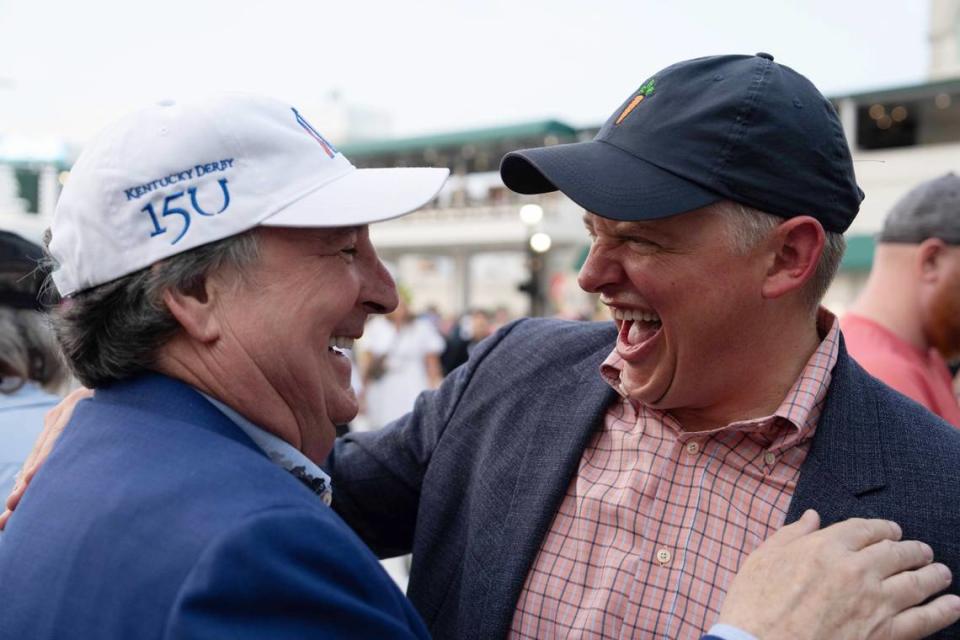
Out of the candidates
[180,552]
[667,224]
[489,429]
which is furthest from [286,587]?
[667,224]

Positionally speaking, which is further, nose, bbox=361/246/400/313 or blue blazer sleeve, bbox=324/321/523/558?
blue blazer sleeve, bbox=324/321/523/558

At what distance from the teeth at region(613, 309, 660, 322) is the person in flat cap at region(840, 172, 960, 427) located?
145cm

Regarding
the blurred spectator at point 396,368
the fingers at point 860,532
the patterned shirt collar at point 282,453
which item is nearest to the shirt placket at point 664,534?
the fingers at point 860,532

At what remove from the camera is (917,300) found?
2977 millimetres

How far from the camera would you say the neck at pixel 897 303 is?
117 inches

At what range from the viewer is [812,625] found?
1286 mm

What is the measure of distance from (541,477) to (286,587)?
0.82 metres

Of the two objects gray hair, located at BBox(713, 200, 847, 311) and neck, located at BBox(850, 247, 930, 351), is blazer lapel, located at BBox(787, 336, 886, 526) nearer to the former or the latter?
gray hair, located at BBox(713, 200, 847, 311)

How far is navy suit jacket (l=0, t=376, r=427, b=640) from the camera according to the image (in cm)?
102

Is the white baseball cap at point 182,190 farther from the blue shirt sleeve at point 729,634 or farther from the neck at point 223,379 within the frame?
the blue shirt sleeve at point 729,634

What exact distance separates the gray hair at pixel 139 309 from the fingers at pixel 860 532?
1.07 meters

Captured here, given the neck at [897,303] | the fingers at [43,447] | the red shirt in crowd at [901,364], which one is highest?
the fingers at [43,447]

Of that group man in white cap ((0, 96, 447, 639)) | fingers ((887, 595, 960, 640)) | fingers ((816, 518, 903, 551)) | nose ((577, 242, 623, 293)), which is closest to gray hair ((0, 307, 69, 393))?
man in white cap ((0, 96, 447, 639))

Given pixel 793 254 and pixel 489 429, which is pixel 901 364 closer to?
pixel 793 254
